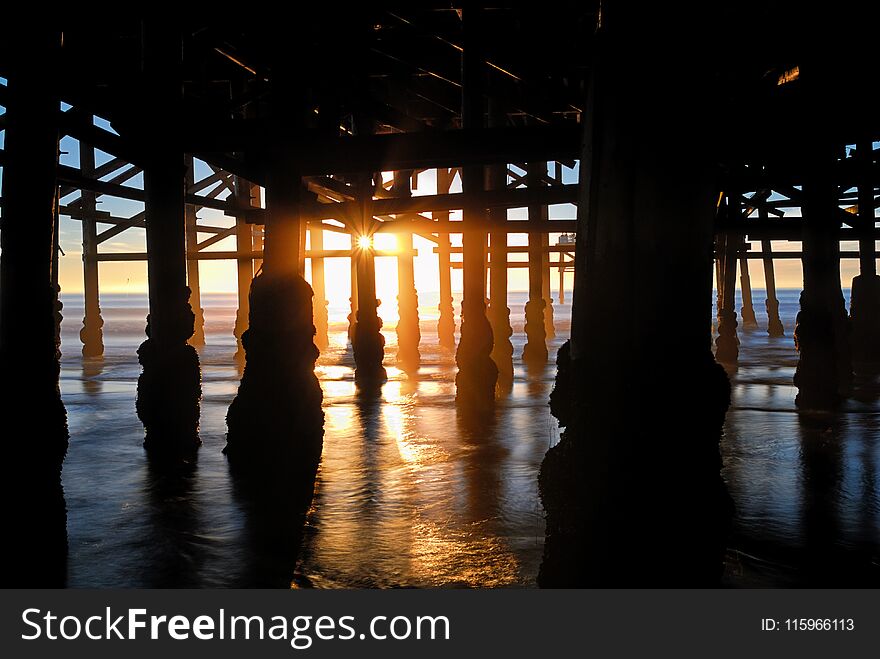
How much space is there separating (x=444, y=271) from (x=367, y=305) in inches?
226

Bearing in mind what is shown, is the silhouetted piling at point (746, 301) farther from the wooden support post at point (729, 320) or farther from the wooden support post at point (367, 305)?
the wooden support post at point (367, 305)

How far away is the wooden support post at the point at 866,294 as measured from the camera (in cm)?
1008

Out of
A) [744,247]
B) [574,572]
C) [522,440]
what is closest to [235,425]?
[522,440]

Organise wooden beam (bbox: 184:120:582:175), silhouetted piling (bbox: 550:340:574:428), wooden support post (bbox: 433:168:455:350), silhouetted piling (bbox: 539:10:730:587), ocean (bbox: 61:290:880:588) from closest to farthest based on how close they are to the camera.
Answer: silhouetted piling (bbox: 539:10:730:587) < silhouetted piling (bbox: 550:340:574:428) < ocean (bbox: 61:290:880:588) < wooden beam (bbox: 184:120:582:175) < wooden support post (bbox: 433:168:455:350)

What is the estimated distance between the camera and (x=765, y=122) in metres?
4.11

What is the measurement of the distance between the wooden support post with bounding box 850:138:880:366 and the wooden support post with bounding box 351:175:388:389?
6.60 m

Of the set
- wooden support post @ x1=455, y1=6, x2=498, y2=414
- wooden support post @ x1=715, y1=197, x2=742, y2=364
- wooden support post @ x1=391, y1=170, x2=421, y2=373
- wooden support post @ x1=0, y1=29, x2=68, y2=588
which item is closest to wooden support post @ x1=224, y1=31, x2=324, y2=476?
wooden support post @ x1=0, y1=29, x2=68, y2=588

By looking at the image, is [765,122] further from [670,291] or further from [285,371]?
[285,371]

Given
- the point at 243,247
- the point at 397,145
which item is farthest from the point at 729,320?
the point at 397,145

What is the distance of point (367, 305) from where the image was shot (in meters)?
11.3

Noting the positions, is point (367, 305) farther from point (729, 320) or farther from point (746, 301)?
point (746, 301)

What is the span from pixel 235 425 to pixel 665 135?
4.44 m

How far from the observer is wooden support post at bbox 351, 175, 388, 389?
10102 millimetres

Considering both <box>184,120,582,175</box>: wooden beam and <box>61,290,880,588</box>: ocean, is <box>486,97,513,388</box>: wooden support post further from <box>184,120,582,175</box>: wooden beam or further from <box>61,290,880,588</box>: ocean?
<box>184,120,582,175</box>: wooden beam
